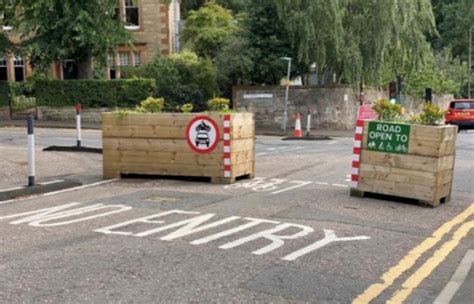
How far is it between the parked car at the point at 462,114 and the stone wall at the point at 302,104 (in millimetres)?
5146

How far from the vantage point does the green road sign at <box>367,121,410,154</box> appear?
31.5 ft

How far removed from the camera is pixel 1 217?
8.23 metres

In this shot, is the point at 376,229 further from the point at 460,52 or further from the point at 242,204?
the point at 460,52

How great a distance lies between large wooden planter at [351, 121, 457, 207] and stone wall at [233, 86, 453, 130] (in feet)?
65.3

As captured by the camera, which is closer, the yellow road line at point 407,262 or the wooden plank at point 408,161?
the yellow road line at point 407,262

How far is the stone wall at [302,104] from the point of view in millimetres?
29734

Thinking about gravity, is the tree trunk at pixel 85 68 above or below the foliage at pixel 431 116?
above

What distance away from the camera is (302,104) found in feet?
98.2

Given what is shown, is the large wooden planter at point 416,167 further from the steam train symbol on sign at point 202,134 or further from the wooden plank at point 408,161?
the steam train symbol on sign at point 202,134

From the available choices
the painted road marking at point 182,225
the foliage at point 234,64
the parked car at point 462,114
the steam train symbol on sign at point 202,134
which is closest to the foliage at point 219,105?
the steam train symbol on sign at point 202,134

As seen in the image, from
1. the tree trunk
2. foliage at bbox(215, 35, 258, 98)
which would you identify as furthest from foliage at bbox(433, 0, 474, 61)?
the tree trunk

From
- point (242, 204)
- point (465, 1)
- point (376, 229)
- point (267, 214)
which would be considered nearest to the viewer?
point (376, 229)

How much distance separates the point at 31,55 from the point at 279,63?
478 inches

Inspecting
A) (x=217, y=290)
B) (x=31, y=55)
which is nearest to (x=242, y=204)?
(x=217, y=290)
